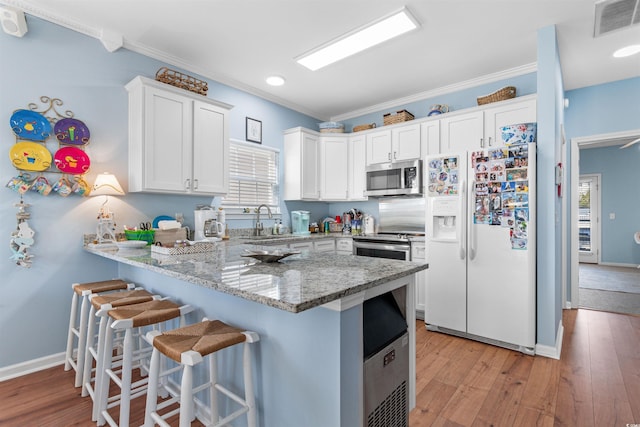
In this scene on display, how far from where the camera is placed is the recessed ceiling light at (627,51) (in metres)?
2.89

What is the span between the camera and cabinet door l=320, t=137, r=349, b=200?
4.50 metres

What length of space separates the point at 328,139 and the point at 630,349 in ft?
12.5

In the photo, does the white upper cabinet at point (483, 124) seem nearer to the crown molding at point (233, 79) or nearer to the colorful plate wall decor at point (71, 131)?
the crown molding at point (233, 79)

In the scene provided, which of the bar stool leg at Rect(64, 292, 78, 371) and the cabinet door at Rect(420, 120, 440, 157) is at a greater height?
the cabinet door at Rect(420, 120, 440, 157)

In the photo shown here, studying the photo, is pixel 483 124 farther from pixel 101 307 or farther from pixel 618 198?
pixel 618 198

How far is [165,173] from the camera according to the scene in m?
2.79

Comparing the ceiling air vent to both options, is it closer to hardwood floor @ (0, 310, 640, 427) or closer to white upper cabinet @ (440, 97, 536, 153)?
white upper cabinet @ (440, 97, 536, 153)

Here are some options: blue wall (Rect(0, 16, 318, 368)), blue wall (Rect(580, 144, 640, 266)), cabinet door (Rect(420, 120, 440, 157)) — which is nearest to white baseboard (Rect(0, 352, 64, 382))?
blue wall (Rect(0, 16, 318, 368))

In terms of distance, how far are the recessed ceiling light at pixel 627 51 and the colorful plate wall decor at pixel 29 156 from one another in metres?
4.98

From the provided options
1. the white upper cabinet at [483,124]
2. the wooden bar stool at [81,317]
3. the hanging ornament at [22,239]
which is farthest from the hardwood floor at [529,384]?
the hanging ornament at [22,239]

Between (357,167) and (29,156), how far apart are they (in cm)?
341

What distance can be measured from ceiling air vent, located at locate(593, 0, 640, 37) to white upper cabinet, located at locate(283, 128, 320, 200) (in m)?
3.00

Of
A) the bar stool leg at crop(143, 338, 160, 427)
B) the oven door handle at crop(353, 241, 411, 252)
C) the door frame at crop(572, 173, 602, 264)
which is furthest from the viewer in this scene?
the door frame at crop(572, 173, 602, 264)

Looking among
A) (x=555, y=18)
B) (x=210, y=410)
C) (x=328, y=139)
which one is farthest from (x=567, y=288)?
(x=210, y=410)
